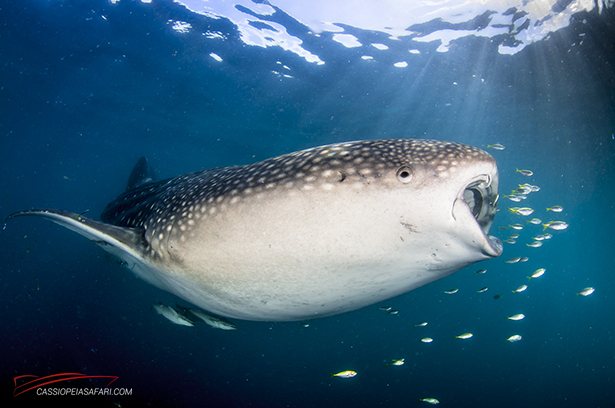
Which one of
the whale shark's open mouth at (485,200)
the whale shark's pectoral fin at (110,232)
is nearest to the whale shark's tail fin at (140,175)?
the whale shark's pectoral fin at (110,232)

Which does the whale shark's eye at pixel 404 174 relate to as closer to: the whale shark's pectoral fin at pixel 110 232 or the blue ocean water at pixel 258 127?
the whale shark's pectoral fin at pixel 110 232

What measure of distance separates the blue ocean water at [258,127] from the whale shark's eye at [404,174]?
335 cm

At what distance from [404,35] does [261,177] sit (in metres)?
13.2

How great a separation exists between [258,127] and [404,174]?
21.4m

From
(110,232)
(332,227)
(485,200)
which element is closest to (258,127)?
(110,232)

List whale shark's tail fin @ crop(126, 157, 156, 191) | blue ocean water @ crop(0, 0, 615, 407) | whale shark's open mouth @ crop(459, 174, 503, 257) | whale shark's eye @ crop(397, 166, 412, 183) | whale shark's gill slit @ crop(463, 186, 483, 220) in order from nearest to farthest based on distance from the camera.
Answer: whale shark's eye @ crop(397, 166, 412, 183) < whale shark's open mouth @ crop(459, 174, 503, 257) < whale shark's gill slit @ crop(463, 186, 483, 220) < whale shark's tail fin @ crop(126, 157, 156, 191) < blue ocean water @ crop(0, 0, 615, 407)

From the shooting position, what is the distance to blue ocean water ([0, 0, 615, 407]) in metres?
12.6

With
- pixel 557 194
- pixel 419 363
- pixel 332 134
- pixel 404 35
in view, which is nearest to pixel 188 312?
pixel 404 35

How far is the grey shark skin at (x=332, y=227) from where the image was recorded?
1.61 m

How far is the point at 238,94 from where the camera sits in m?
17.4

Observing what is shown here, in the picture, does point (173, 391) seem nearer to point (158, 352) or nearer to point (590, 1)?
point (158, 352)

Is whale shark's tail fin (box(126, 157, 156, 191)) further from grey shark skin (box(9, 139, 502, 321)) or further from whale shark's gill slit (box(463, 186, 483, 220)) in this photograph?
whale shark's gill slit (box(463, 186, 483, 220))

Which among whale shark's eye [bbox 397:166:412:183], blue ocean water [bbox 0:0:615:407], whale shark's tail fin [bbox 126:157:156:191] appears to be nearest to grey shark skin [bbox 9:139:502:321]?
whale shark's eye [bbox 397:166:412:183]

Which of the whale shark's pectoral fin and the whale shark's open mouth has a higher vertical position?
the whale shark's open mouth
